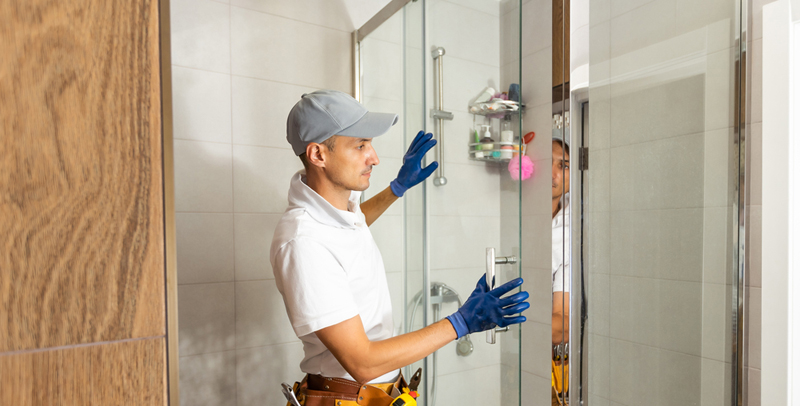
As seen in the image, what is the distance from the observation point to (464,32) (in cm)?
118

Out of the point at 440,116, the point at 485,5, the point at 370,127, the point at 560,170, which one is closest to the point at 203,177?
the point at 370,127

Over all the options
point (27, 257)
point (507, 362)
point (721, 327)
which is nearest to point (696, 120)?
point (721, 327)

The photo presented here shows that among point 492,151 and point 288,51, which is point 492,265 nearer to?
point 492,151

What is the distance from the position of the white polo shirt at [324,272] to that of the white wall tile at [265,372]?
19.0 inches

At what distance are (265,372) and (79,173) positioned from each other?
4.45ft

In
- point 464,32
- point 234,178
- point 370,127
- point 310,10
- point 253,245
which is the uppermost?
point 310,10

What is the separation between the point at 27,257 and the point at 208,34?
1320 mm

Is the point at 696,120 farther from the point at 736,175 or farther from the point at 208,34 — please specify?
the point at 208,34

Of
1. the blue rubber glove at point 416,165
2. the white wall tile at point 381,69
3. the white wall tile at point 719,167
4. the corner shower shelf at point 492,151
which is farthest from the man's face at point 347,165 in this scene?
the white wall tile at point 719,167

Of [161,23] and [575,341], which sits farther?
[575,341]

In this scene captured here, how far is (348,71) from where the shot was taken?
1.76 m

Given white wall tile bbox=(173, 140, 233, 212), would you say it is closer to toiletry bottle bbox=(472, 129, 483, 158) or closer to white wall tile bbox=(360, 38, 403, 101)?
white wall tile bbox=(360, 38, 403, 101)

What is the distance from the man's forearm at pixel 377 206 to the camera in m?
1.40

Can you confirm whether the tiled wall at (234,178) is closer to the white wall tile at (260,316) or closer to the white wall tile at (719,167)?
the white wall tile at (260,316)
